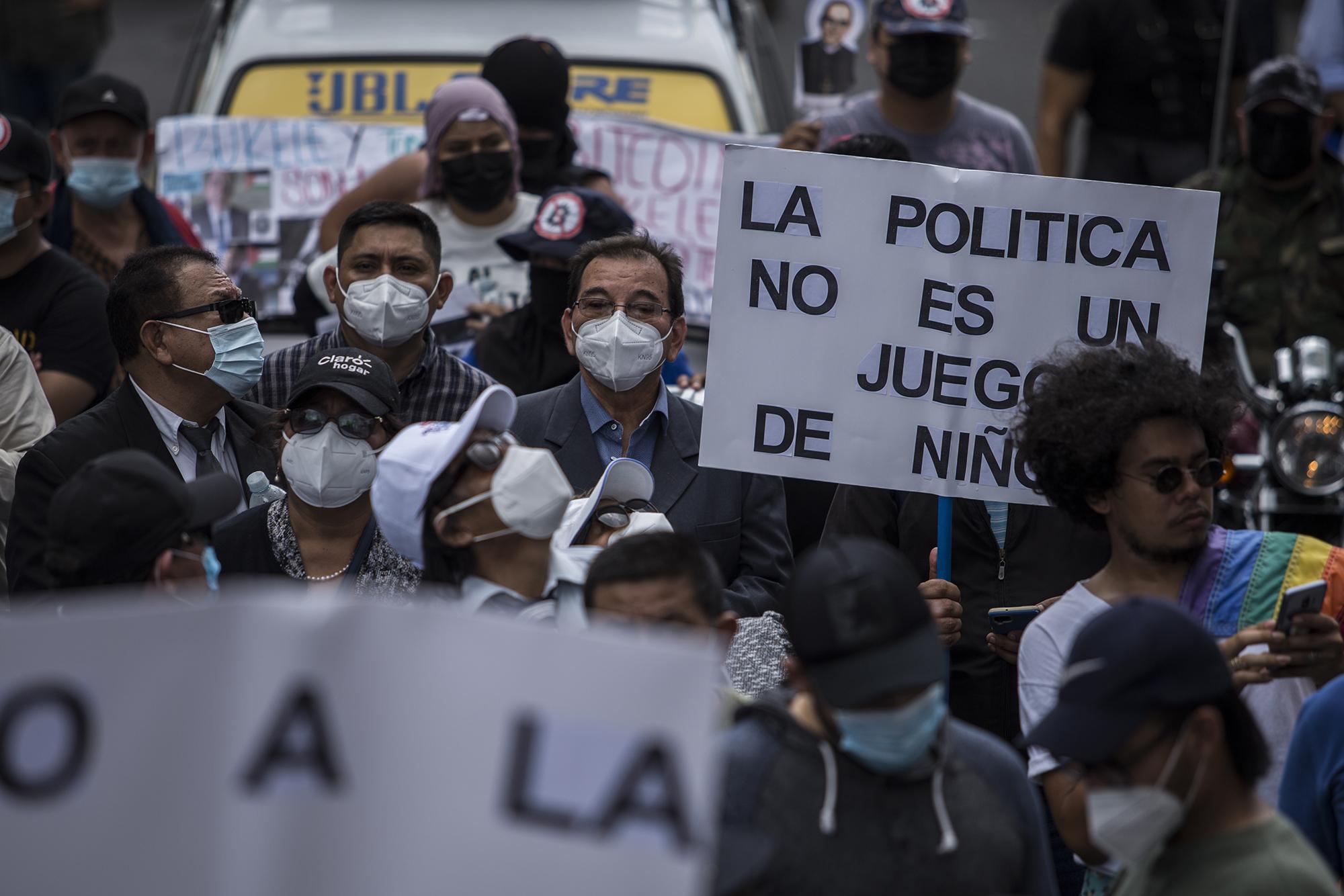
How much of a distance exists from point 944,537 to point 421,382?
66.7 inches

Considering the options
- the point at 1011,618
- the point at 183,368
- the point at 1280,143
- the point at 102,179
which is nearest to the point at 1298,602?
the point at 1011,618

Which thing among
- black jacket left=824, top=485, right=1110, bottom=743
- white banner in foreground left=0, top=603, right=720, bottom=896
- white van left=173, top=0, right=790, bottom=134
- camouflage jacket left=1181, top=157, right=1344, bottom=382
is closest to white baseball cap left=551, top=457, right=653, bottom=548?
black jacket left=824, top=485, right=1110, bottom=743

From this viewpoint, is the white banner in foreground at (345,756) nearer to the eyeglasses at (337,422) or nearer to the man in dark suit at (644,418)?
the eyeglasses at (337,422)

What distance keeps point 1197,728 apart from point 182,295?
3077mm

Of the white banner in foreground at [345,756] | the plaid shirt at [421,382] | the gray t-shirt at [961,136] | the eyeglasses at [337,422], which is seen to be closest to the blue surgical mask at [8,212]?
the plaid shirt at [421,382]

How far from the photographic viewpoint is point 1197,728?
2.63m

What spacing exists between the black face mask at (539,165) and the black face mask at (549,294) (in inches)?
56.8

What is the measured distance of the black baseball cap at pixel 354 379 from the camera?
13.7 feet

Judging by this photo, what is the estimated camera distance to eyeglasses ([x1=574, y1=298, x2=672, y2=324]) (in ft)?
15.3

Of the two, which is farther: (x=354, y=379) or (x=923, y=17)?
(x=923, y=17)

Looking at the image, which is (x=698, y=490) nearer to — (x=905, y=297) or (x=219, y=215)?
(x=905, y=297)

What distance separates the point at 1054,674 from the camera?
3.55 metres

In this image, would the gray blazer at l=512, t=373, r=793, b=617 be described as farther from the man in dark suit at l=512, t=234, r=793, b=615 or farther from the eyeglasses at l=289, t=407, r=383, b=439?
the eyeglasses at l=289, t=407, r=383, b=439

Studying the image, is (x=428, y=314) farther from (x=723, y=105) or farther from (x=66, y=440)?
(x=723, y=105)
